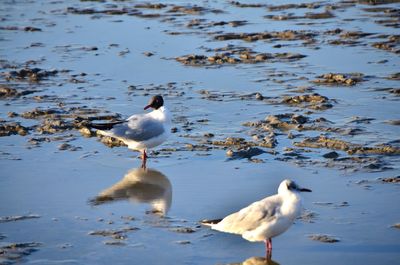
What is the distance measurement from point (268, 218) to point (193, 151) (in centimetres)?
352

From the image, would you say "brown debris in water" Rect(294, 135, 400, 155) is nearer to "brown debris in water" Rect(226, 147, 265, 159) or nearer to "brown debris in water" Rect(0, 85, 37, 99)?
"brown debris in water" Rect(226, 147, 265, 159)

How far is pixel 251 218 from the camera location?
7629 millimetres

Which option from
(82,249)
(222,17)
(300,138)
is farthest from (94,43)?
(82,249)

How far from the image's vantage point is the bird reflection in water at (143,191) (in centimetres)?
924

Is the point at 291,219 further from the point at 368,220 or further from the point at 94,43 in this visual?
the point at 94,43

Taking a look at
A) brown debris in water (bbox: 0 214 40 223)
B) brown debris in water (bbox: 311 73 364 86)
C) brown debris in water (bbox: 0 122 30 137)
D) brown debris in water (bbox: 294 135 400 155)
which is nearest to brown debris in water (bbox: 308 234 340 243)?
brown debris in water (bbox: 294 135 400 155)

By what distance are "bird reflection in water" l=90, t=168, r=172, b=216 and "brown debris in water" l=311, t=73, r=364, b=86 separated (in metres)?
4.45

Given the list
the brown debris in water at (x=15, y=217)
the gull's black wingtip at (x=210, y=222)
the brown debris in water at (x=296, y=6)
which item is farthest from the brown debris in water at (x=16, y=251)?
the brown debris in water at (x=296, y=6)

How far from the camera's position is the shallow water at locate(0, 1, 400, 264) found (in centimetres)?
797

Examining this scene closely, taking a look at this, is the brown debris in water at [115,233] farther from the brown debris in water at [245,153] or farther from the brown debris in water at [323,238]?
the brown debris in water at [245,153]

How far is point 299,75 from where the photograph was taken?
14.4 m

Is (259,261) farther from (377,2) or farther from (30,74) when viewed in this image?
(377,2)

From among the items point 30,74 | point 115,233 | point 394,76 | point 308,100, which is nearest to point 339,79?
point 394,76

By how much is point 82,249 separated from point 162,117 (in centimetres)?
365
